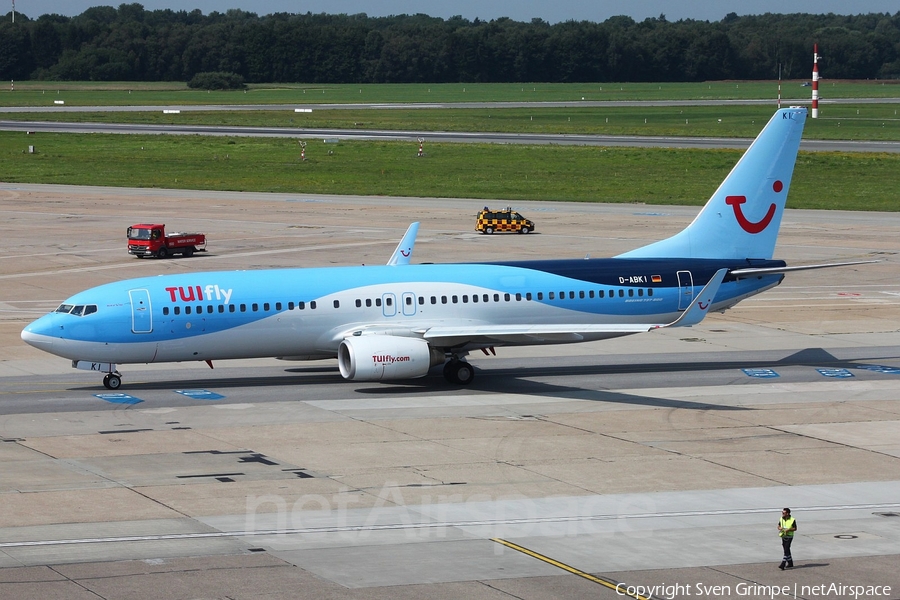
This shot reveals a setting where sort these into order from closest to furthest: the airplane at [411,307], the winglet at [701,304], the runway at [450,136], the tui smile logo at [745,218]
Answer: the winglet at [701,304] < the airplane at [411,307] < the tui smile logo at [745,218] < the runway at [450,136]

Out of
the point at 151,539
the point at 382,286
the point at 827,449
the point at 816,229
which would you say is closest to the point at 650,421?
the point at 827,449

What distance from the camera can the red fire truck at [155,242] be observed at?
75.1m

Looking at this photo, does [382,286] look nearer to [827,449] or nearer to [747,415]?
[747,415]

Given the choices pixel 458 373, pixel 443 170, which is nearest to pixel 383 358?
pixel 458 373

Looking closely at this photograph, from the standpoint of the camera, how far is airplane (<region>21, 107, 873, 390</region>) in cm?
4128

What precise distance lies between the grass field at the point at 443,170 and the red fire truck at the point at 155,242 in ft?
107

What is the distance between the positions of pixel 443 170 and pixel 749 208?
73486mm

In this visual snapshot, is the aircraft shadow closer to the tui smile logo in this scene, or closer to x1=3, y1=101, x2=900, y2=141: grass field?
the tui smile logo

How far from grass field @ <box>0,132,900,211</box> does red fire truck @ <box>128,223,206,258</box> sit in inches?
1288

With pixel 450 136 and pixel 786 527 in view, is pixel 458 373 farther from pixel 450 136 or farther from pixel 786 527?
pixel 450 136

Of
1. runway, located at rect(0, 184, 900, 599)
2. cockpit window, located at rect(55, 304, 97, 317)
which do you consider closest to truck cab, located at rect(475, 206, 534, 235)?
runway, located at rect(0, 184, 900, 599)

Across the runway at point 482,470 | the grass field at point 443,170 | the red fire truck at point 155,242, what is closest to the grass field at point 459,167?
the grass field at point 443,170

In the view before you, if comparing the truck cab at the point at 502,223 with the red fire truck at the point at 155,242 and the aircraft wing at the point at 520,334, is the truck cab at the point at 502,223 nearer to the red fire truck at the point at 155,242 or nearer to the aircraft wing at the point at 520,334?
the red fire truck at the point at 155,242

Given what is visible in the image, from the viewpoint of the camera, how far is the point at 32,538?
26.6 meters
